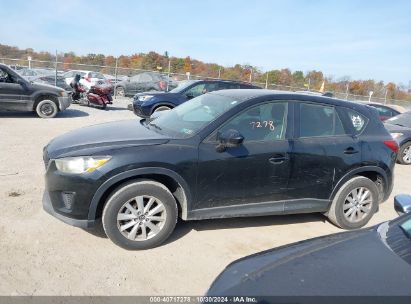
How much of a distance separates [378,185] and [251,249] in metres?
2.30

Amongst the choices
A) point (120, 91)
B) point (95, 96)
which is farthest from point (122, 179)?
point (120, 91)

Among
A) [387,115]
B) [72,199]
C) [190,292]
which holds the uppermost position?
[387,115]

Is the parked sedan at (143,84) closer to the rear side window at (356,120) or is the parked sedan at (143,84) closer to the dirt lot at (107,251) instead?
the dirt lot at (107,251)

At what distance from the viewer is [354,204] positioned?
197 inches

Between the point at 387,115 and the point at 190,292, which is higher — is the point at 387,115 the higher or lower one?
the higher one

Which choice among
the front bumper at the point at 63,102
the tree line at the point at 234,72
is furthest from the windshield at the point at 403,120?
the tree line at the point at 234,72

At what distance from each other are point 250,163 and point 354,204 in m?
1.79

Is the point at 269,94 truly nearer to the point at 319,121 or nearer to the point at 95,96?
the point at 319,121

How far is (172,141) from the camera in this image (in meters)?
4.00

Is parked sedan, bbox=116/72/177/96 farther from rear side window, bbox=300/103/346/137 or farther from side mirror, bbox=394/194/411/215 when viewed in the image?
side mirror, bbox=394/194/411/215

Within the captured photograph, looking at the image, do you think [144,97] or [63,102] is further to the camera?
[63,102]

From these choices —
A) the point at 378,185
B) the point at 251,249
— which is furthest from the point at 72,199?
the point at 378,185

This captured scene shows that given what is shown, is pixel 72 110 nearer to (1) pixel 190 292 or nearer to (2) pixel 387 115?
(2) pixel 387 115

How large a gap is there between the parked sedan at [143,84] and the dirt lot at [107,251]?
1631 centimetres
